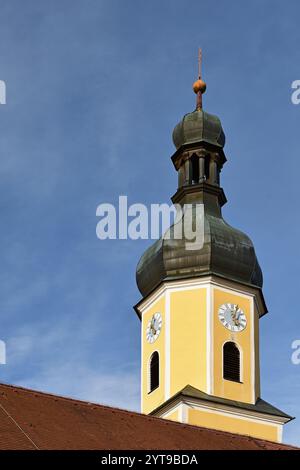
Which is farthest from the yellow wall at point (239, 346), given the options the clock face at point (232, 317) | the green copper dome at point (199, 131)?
the green copper dome at point (199, 131)

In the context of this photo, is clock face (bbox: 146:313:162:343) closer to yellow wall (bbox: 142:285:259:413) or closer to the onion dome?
yellow wall (bbox: 142:285:259:413)

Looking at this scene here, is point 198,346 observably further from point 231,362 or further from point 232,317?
point 232,317

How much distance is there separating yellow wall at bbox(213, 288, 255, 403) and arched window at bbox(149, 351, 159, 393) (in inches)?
69.3

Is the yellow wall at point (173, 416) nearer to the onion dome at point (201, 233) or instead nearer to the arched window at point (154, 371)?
the arched window at point (154, 371)

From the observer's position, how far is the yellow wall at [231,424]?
99.2 ft

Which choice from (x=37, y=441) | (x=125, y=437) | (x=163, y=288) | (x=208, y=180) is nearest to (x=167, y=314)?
(x=163, y=288)

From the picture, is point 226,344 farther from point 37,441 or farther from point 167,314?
point 37,441

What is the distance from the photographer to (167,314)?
32.0 meters

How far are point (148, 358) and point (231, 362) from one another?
2.34 meters

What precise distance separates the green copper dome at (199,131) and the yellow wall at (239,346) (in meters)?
5.82

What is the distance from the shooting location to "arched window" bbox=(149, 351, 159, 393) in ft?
105

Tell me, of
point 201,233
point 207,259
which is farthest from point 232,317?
point 201,233

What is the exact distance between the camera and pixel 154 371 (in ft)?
106
